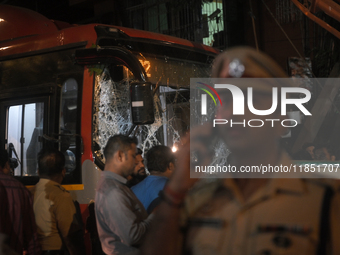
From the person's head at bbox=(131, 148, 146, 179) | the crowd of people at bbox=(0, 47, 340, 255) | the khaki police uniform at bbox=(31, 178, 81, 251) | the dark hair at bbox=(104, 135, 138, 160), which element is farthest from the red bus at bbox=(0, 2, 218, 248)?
the crowd of people at bbox=(0, 47, 340, 255)

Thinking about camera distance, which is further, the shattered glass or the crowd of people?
the shattered glass

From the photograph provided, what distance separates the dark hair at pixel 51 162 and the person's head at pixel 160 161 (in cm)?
91

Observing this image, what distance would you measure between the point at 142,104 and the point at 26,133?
179 cm

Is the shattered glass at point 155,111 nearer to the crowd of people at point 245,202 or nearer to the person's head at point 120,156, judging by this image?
the person's head at point 120,156

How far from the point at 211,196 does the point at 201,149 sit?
0.14 meters

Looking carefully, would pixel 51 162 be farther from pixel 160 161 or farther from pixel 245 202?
pixel 245 202

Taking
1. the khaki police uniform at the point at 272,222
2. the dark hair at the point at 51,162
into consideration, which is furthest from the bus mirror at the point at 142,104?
the khaki police uniform at the point at 272,222

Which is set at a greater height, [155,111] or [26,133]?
[155,111]

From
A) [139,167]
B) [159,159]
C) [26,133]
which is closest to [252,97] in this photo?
[159,159]

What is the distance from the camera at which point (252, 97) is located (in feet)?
3.67

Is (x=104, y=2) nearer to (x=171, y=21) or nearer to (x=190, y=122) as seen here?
(x=171, y=21)

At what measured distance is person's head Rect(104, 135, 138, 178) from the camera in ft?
10.2

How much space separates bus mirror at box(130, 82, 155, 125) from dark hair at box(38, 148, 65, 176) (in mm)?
925

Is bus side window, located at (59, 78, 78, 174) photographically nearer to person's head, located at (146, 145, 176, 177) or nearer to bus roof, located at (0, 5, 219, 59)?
bus roof, located at (0, 5, 219, 59)
